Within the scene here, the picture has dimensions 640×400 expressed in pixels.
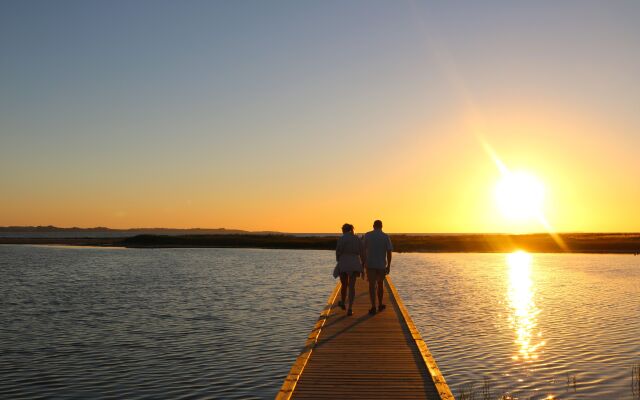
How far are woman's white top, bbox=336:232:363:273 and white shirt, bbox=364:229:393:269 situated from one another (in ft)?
1.40

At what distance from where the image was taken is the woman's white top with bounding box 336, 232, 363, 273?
1655cm

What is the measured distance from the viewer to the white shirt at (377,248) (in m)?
16.2

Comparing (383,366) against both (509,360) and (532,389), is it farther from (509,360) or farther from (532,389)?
(509,360)

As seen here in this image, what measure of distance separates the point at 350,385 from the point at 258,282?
26069mm

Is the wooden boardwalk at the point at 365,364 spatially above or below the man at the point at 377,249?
below

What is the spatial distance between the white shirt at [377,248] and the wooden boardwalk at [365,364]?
1665 mm

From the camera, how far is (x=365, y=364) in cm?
1161

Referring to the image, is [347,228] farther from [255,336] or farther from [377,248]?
[255,336]

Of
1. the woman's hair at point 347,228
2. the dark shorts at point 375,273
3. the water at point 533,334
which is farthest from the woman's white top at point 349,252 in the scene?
the water at point 533,334

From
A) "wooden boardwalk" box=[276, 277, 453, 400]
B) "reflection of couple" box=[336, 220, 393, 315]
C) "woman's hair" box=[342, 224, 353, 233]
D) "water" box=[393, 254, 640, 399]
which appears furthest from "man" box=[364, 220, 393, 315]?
"water" box=[393, 254, 640, 399]

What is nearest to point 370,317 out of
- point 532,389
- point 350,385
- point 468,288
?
point 532,389

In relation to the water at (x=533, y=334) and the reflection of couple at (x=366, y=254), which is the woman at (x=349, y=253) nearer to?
the reflection of couple at (x=366, y=254)

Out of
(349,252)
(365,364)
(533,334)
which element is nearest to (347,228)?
(349,252)

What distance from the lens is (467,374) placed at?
43.7ft
